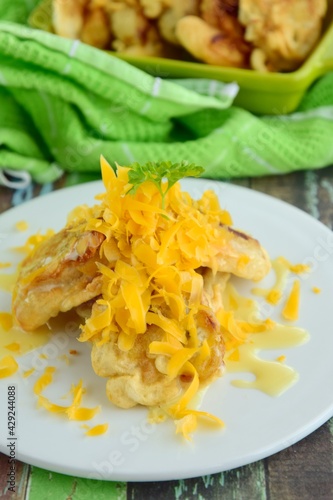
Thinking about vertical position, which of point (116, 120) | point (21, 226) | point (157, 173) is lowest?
point (21, 226)

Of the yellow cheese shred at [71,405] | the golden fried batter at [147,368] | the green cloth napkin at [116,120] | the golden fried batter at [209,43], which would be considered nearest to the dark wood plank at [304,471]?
the golden fried batter at [147,368]

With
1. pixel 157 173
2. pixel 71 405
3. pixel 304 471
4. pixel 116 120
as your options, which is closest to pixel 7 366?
pixel 71 405

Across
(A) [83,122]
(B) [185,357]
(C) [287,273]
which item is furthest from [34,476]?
(A) [83,122]

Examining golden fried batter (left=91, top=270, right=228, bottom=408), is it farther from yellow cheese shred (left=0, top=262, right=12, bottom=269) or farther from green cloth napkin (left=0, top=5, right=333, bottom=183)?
green cloth napkin (left=0, top=5, right=333, bottom=183)

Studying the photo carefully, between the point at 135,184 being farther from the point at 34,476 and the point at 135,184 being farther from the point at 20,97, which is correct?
the point at 20,97

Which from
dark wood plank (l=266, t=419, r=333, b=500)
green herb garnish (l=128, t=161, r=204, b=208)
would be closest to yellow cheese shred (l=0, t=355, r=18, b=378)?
green herb garnish (l=128, t=161, r=204, b=208)

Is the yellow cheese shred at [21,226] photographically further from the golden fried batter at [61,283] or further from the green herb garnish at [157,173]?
the green herb garnish at [157,173]

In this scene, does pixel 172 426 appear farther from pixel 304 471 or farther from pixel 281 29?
pixel 281 29
